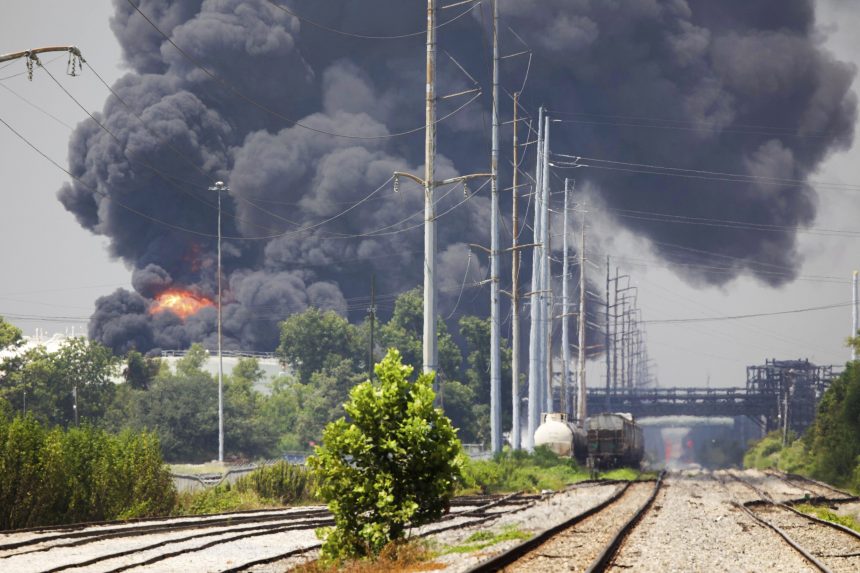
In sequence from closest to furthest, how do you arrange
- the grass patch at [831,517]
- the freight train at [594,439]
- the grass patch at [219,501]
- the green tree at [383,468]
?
the green tree at [383,468] → the grass patch at [831,517] → the grass patch at [219,501] → the freight train at [594,439]

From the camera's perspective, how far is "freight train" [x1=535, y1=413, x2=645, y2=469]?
211ft

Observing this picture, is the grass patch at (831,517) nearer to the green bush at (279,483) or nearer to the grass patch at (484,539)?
the grass patch at (484,539)

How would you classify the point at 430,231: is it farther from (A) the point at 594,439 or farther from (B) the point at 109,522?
(A) the point at 594,439

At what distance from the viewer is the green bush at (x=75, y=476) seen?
88.9 feet

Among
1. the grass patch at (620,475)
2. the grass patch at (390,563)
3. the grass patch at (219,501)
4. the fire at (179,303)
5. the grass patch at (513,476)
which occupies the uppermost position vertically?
the fire at (179,303)

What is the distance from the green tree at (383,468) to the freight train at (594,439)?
44045mm

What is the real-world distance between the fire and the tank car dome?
110m

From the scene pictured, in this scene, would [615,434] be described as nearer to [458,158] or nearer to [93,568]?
[93,568]

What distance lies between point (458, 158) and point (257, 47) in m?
39.4

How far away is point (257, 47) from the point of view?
599 ft

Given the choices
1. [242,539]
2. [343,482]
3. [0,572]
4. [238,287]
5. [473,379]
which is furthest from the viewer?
[238,287]

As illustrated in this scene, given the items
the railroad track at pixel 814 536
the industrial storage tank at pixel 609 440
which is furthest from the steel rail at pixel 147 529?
the industrial storage tank at pixel 609 440

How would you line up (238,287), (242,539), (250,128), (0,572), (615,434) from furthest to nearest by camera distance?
(250,128) → (238,287) → (615,434) → (242,539) → (0,572)

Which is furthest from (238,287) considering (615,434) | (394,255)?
(615,434)
